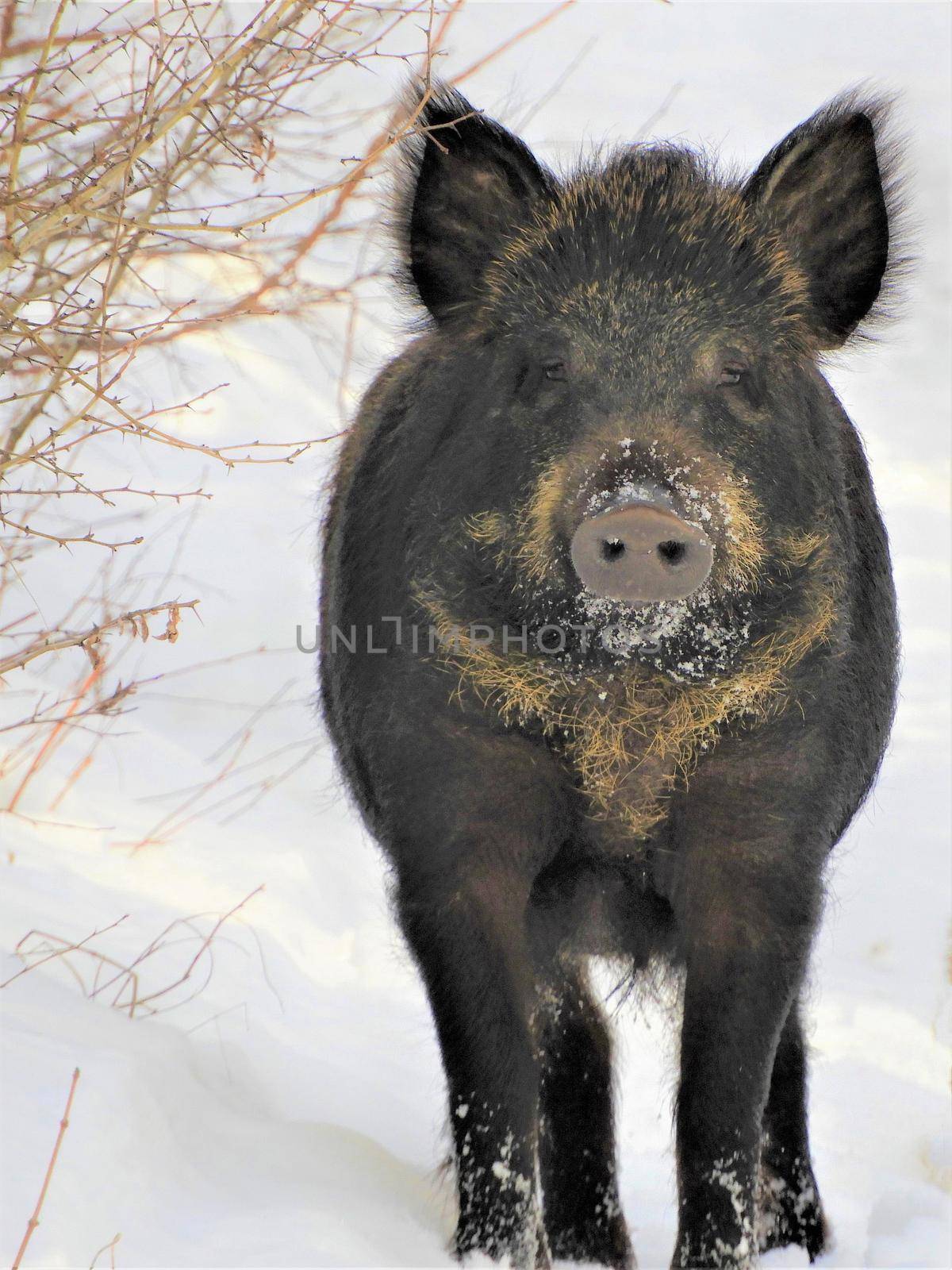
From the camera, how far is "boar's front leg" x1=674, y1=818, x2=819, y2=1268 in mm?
3092

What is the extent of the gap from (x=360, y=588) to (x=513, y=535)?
496 millimetres

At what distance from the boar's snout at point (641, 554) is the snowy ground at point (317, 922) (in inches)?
44.6

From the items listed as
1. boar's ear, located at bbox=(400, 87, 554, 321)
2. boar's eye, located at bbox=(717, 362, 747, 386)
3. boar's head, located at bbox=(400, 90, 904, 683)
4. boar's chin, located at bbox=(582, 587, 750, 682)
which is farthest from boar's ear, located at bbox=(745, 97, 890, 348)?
boar's chin, located at bbox=(582, 587, 750, 682)

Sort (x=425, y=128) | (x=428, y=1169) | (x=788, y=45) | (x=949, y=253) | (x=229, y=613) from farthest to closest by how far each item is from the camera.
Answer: (x=788, y=45) < (x=949, y=253) < (x=229, y=613) < (x=428, y=1169) < (x=425, y=128)

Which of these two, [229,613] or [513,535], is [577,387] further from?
[229,613]

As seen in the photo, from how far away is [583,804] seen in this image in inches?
127

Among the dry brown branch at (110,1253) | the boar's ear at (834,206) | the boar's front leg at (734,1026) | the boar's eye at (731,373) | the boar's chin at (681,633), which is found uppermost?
the boar's ear at (834,206)

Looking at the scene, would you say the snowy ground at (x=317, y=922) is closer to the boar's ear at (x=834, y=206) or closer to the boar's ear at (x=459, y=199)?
the boar's ear at (x=834, y=206)

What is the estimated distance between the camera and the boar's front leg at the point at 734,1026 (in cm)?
309

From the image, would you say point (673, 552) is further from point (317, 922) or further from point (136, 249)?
point (317, 922)

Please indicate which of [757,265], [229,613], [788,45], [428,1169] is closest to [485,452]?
[757,265]

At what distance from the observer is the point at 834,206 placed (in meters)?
3.39

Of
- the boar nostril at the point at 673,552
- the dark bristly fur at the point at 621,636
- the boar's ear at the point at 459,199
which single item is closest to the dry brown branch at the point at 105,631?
the dark bristly fur at the point at 621,636

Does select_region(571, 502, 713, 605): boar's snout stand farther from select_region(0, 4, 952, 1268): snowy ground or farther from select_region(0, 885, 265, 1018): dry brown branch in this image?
select_region(0, 885, 265, 1018): dry brown branch
